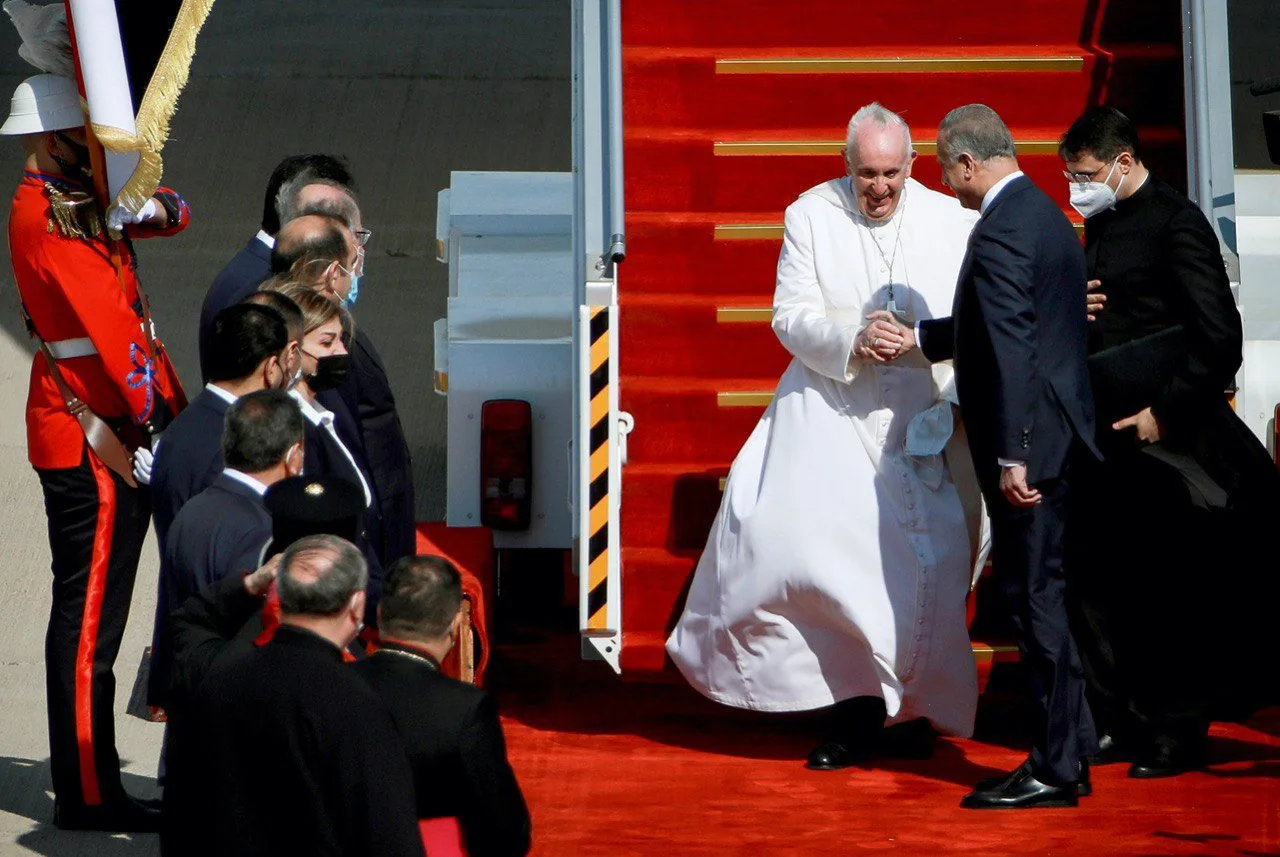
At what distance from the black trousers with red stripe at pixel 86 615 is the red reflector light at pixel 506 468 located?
1.44m

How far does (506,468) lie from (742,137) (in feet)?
4.28

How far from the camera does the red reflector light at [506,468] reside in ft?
20.5

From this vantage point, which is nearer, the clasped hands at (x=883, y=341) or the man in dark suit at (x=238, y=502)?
the man in dark suit at (x=238, y=502)

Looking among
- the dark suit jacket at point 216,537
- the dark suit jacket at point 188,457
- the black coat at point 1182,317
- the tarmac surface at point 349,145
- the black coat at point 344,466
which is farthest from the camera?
the tarmac surface at point 349,145

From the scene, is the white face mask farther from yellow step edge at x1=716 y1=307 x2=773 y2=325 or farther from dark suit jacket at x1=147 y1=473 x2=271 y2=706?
dark suit jacket at x1=147 y1=473 x2=271 y2=706

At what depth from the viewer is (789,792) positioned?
5047 mm

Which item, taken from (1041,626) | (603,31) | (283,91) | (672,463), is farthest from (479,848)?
(283,91)

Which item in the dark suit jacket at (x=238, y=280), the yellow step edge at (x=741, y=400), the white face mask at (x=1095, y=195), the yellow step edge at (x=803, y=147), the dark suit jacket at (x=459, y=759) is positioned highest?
the yellow step edge at (x=803, y=147)

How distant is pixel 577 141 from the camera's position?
19.7 feet

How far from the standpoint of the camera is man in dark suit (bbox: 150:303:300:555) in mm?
4078

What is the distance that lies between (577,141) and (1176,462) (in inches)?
77.8

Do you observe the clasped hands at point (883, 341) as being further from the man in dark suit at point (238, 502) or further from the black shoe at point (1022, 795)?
the man in dark suit at point (238, 502)

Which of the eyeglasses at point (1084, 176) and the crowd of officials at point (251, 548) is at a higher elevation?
the eyeglasses at point (1084, 176)

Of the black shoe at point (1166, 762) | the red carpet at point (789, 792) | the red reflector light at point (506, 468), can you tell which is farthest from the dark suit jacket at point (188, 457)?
the black shoe at point (1166, 762)
